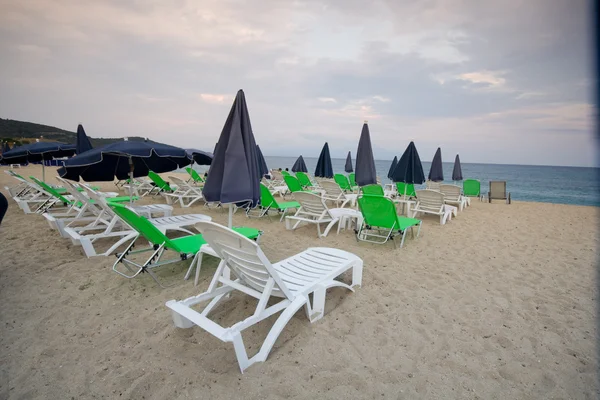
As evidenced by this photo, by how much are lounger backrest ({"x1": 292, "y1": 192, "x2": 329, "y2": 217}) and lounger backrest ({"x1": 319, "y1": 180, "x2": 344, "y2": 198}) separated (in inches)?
107

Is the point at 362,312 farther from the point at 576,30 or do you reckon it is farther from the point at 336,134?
the point at 336,134

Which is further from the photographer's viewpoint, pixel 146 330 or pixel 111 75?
pixel 111 75

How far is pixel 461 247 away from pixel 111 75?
46.2ft

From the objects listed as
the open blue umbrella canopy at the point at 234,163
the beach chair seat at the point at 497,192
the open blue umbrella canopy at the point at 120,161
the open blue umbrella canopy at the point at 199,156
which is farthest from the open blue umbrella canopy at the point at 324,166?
the open blue umbrella canopy at the point at 234,163

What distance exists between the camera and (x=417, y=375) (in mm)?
1986

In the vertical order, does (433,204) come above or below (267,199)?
below

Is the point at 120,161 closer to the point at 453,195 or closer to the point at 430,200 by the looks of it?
the point at 430,200

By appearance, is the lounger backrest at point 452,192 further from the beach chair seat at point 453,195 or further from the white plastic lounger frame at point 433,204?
the white plastic lounger frame at point 433,204

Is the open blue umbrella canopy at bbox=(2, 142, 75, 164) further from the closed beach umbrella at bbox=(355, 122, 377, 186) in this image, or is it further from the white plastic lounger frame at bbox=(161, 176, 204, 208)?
the closed beach umbrella at bbox=(355, 122, 377, 186)

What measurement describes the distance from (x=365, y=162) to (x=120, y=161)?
5.58m

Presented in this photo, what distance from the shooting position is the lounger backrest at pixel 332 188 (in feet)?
27.4

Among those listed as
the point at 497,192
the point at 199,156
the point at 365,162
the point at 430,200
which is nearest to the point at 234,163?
the point at 199,156

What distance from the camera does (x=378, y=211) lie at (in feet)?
15.9

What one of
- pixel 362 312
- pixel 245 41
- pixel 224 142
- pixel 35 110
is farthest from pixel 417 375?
pixel 35 110
